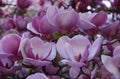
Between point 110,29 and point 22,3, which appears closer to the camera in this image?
point 110,29

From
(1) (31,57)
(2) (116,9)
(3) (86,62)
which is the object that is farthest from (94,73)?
(2) (116,9)

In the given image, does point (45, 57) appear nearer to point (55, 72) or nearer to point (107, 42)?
point (55, 72)

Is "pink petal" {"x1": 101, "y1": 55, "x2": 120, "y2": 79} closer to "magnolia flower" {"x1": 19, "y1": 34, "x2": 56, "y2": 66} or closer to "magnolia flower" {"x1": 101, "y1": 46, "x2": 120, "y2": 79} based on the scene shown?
"magnolia flower" {"x1": 101, "y1": 46, "x2": 120, "y2": 79}

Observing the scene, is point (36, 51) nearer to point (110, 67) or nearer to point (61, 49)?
point (61, 49)

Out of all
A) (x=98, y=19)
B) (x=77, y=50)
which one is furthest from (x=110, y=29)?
(x=77, y=50)

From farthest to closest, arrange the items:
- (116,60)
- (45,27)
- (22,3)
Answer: (22,3) → (45,27) → (116,60)

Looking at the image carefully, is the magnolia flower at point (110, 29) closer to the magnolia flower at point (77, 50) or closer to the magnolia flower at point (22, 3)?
the magnolia flower at point (77, 50)

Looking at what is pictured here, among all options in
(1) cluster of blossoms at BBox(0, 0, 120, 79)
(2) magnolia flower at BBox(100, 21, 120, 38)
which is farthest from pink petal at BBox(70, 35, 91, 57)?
(2) magnolia flower at BBox(100, 21, 120, 38)
